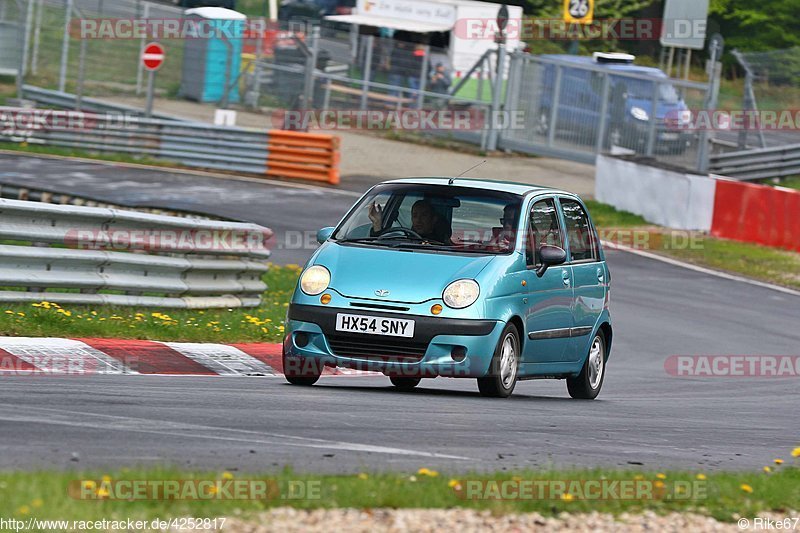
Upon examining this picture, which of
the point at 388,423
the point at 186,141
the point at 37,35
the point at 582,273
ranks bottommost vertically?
the point at 388,423

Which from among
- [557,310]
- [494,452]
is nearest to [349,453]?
[494,452]

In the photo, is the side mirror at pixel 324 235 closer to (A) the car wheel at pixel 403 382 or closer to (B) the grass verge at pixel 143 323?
(A) the car wheel at pixel 403 382

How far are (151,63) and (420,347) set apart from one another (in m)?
23.1

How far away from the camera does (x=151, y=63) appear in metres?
31.3

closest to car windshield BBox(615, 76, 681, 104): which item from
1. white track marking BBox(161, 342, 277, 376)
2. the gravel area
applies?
white track marking BBox(161, 342, 277, 376)

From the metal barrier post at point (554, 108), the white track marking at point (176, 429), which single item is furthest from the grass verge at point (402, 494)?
the metal barrier post at point (554, 108)

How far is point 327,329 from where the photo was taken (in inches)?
377

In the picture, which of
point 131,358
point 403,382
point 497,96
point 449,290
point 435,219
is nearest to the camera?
point 449,290

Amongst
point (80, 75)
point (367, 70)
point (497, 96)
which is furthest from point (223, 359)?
point (367, 70)

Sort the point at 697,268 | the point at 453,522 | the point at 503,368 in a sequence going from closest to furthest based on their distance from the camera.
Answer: the point at 453,522
the point at 503,368
the point at 697,268

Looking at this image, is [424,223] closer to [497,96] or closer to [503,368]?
[503,368]

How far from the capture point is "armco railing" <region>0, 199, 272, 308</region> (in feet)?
37.9

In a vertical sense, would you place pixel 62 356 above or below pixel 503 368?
below

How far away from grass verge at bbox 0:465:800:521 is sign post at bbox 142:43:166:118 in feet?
84.2
